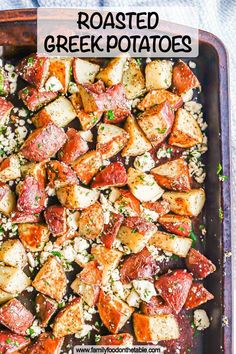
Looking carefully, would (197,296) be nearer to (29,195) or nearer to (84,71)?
(29,195)

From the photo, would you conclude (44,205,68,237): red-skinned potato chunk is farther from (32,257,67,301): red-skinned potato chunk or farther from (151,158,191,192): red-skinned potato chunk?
(151,158,191,192): red-skinned potato chunk

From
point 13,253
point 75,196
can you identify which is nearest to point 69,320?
point 13,253

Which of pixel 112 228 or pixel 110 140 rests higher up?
pixel 110 140

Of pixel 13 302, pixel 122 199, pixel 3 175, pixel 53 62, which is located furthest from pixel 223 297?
pixel 53 62

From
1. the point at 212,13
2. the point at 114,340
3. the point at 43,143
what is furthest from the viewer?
the point at 212,13

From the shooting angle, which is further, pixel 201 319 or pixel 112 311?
pixel 201 319

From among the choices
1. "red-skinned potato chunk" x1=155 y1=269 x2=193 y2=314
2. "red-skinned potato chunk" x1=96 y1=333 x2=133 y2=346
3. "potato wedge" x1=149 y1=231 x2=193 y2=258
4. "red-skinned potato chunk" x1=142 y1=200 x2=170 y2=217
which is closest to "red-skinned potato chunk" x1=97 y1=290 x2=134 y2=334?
"red-skinned potato chunk" x1=96 y1=333 x2=133 y2=346

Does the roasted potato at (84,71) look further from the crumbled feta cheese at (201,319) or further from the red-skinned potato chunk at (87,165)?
the crumbled feta cheese at (201,319)
